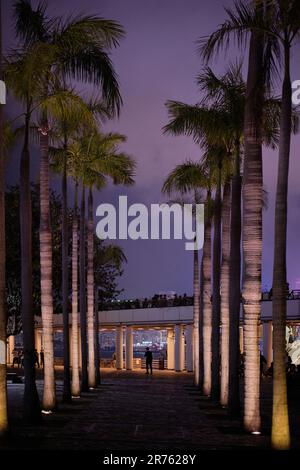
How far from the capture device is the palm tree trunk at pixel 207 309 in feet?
100

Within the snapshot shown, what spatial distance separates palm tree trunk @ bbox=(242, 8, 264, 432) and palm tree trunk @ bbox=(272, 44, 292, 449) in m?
2.42

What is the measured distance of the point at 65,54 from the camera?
806 inches

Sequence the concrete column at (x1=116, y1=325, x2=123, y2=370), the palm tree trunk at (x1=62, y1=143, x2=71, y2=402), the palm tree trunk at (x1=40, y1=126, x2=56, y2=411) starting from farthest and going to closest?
the concrete column at (x1=116, y1=325, x2=123, y2=370), the palm tree trunk at (x1=62, y1=143, x2=71, y2=402), the palm tree trunk at (x1=40, y1=126, x2=56, y2=411)

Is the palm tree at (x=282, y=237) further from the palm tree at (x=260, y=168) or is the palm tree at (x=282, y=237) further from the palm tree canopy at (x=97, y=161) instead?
the palm tree canopy at (x=97, y=161)

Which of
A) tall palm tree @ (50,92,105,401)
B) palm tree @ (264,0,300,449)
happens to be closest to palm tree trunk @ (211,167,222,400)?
tall palm tree @ (50,92,105,401)

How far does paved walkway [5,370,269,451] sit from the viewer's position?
1561 centimetres

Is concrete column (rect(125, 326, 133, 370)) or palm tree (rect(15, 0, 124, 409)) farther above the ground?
palm tree (rect(15, 0, 124, 409))

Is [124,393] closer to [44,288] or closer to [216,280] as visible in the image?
[216,280]

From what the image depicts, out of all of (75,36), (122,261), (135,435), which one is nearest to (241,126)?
(75,36)

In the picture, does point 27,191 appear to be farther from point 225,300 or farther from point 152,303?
point 152,303

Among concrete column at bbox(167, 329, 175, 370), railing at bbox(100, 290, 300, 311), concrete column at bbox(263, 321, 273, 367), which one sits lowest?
concrete column at bbox(167, 329, 175, 370)

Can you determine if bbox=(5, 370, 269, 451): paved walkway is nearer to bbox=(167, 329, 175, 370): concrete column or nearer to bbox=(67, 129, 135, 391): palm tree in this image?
bbox=(67, 129, 135, 391): palm tree

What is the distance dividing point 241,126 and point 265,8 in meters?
7.59

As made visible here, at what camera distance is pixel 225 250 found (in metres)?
25.4
